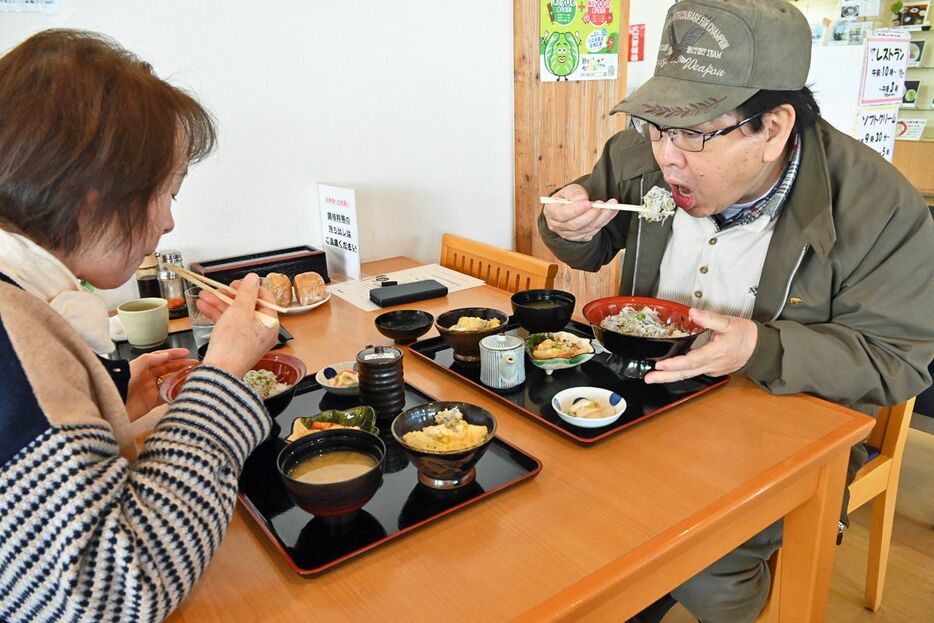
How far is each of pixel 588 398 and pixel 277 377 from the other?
2.05 ft

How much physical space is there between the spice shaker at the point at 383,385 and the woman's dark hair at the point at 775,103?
2.81ft

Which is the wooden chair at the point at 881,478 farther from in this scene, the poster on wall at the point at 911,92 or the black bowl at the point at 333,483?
the poster on wall at the point at 911,92

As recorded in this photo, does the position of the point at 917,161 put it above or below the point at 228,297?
below

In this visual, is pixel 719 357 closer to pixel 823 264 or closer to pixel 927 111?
pixel 823 264

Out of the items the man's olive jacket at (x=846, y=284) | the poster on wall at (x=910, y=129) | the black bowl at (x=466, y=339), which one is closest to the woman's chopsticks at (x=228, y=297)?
the black bowl at (x=466, y=339)

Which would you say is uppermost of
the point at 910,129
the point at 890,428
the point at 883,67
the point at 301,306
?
the point at 883,67

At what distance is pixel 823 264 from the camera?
133cm

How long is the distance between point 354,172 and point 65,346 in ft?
6.18

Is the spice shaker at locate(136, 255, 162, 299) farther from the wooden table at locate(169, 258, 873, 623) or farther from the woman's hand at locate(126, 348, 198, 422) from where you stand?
the wooden table at locate(169, 258, 873, 623)

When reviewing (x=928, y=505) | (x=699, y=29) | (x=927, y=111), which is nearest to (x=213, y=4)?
(x=699, y=29)

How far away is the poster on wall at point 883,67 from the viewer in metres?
3.08

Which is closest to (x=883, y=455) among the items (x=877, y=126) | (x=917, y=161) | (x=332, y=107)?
(x=332, y=107)

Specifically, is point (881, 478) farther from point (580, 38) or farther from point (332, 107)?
point (332, 107)

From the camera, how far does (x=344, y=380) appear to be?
1.30 metres
